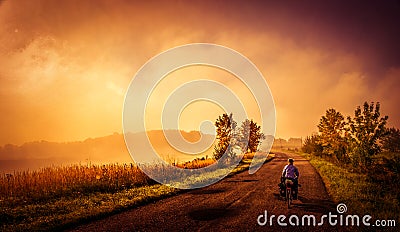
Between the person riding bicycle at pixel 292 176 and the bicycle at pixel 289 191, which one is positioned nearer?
the bicycle at pixel 289 191

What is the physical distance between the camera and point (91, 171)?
669 inches

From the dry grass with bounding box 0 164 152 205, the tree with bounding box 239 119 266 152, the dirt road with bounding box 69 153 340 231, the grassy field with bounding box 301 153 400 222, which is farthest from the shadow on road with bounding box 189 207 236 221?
the tree with bounding box 239 119 266 152

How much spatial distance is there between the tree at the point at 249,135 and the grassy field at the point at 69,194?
33082mm

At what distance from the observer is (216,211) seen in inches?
384

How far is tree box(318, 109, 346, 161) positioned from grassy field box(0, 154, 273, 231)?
27682 mm

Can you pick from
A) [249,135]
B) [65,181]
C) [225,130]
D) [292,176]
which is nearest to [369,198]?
[292,176]

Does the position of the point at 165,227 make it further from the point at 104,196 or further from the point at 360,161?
the point at 360,161

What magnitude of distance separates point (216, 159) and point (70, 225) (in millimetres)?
24632

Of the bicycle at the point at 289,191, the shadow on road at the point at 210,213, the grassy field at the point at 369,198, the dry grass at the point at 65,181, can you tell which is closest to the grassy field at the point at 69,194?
the dry grass at the point at 65,181

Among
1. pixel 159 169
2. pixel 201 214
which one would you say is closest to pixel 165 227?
pixel 201 214

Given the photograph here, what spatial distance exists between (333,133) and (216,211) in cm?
3313

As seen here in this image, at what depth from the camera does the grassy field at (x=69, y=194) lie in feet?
30.6

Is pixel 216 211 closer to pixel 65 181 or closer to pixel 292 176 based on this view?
pixel 292 176

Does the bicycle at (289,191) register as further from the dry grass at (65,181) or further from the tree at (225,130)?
the tree at (225,130)
